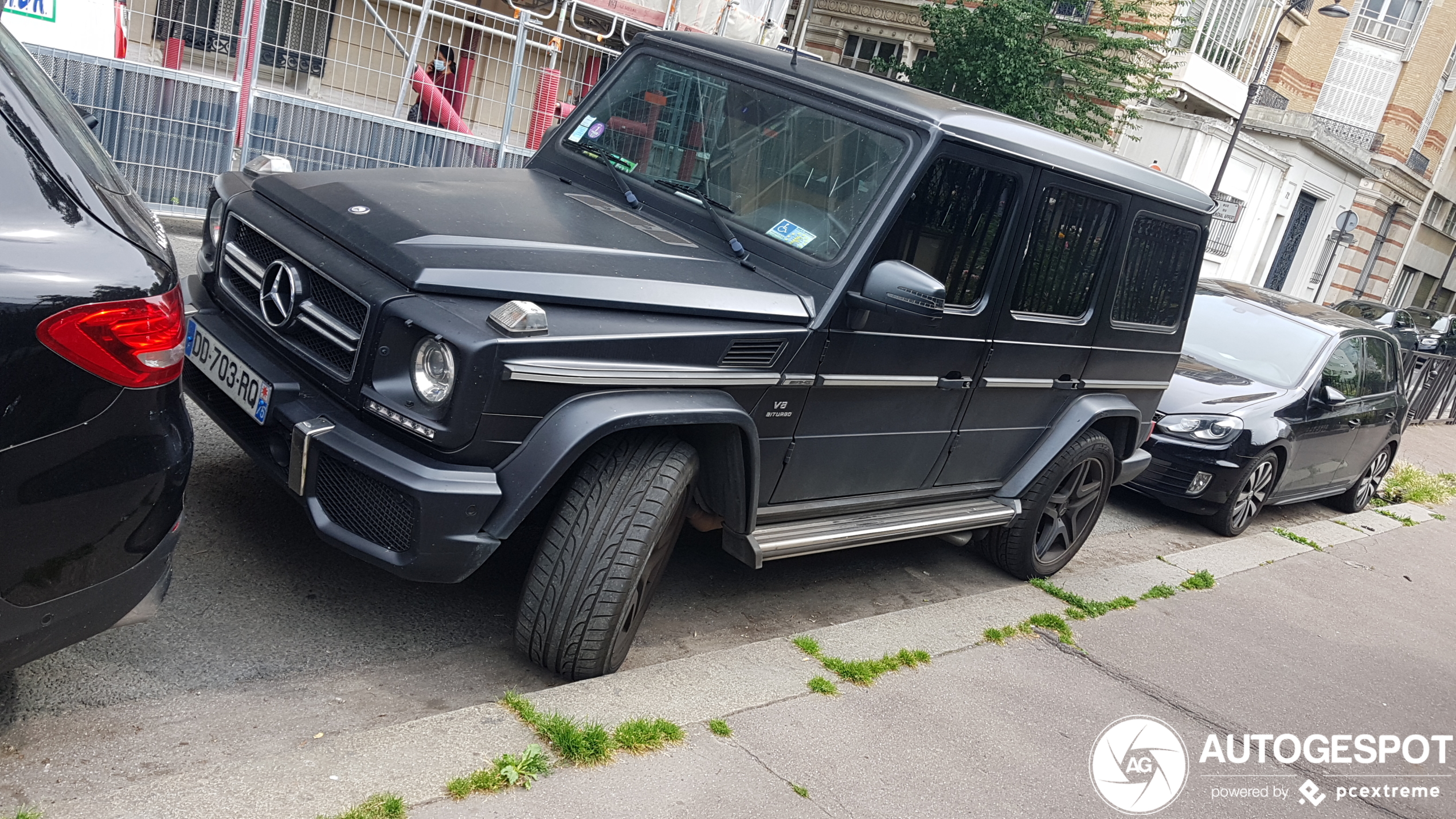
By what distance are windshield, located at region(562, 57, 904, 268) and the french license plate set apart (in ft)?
5.66

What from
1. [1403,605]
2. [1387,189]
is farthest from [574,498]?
[1387,189]

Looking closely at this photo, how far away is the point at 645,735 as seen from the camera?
3.36 m

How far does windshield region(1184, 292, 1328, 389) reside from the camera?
8.91m

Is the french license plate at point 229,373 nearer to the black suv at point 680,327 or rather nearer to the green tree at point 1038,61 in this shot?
the black suv at point 680,327

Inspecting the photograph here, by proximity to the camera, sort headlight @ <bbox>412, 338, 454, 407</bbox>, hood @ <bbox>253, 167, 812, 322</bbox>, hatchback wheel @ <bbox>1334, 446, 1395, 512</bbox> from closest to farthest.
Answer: headlight @ <bbox>412, 338, 454, 407</bbox> < hood @ <bbox>253, 167, 812, 322</bbox> < hatchback wheel @ <bbox>1334, 446, 1395, 512</bbox>

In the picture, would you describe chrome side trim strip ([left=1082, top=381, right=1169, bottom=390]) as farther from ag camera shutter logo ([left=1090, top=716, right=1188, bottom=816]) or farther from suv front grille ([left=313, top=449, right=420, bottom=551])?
suv front grille ([left=313, top=449, right=420, bottom=551])

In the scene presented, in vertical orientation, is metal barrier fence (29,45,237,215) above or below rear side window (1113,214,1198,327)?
below

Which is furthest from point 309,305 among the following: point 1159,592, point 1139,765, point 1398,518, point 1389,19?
point 1389,19

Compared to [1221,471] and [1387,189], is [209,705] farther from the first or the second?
[1387,189]

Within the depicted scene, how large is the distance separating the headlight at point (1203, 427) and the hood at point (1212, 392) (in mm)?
48

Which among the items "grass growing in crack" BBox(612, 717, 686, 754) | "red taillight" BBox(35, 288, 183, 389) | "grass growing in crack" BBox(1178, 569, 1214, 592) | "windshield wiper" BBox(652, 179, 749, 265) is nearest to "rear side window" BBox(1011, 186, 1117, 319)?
"windshield wiper" BBox(652, 179, 749, 265)

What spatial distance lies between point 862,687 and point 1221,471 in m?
4.95

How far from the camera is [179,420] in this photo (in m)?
2.88

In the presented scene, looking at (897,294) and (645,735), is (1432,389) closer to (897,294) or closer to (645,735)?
(897,294)
